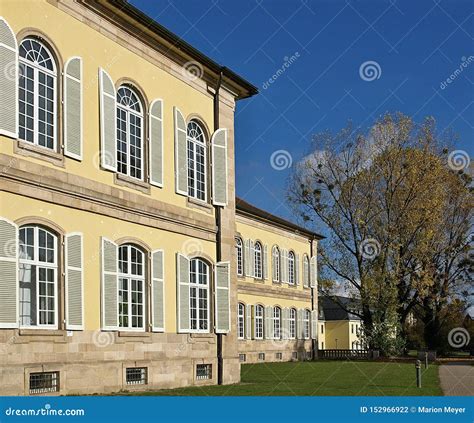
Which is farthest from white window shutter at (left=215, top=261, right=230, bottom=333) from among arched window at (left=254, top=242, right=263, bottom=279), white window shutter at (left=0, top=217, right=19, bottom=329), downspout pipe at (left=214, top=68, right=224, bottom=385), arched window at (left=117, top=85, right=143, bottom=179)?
arched window at (left=254, top=242, right=263, bottom=279)

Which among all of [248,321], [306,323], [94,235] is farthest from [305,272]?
[94,235]

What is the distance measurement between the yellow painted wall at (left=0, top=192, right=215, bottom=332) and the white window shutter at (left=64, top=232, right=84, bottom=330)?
0.20 meters

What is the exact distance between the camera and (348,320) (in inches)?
3713

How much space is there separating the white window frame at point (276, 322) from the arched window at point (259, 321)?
139 cm

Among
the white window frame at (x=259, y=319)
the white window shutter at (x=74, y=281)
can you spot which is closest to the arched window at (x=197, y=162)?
the white window shutter at (x=74, y=281)

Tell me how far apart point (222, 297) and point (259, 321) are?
19.2 m

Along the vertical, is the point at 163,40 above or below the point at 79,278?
above

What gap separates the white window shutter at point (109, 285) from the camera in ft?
53.6

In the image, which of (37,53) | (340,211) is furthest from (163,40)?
(340,211)

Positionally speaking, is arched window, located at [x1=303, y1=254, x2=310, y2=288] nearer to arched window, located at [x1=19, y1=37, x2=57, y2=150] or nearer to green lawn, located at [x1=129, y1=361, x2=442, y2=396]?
green lawn, located at [x1=129, y1=361, x2=442, y2=396]

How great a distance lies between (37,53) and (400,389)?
12.3 metres

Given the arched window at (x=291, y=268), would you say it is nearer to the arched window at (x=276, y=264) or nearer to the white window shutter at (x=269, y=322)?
the arched window at (x=276, y=264)

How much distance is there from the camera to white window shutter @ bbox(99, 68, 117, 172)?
16625 millimetres

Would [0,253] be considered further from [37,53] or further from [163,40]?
[163,40]
